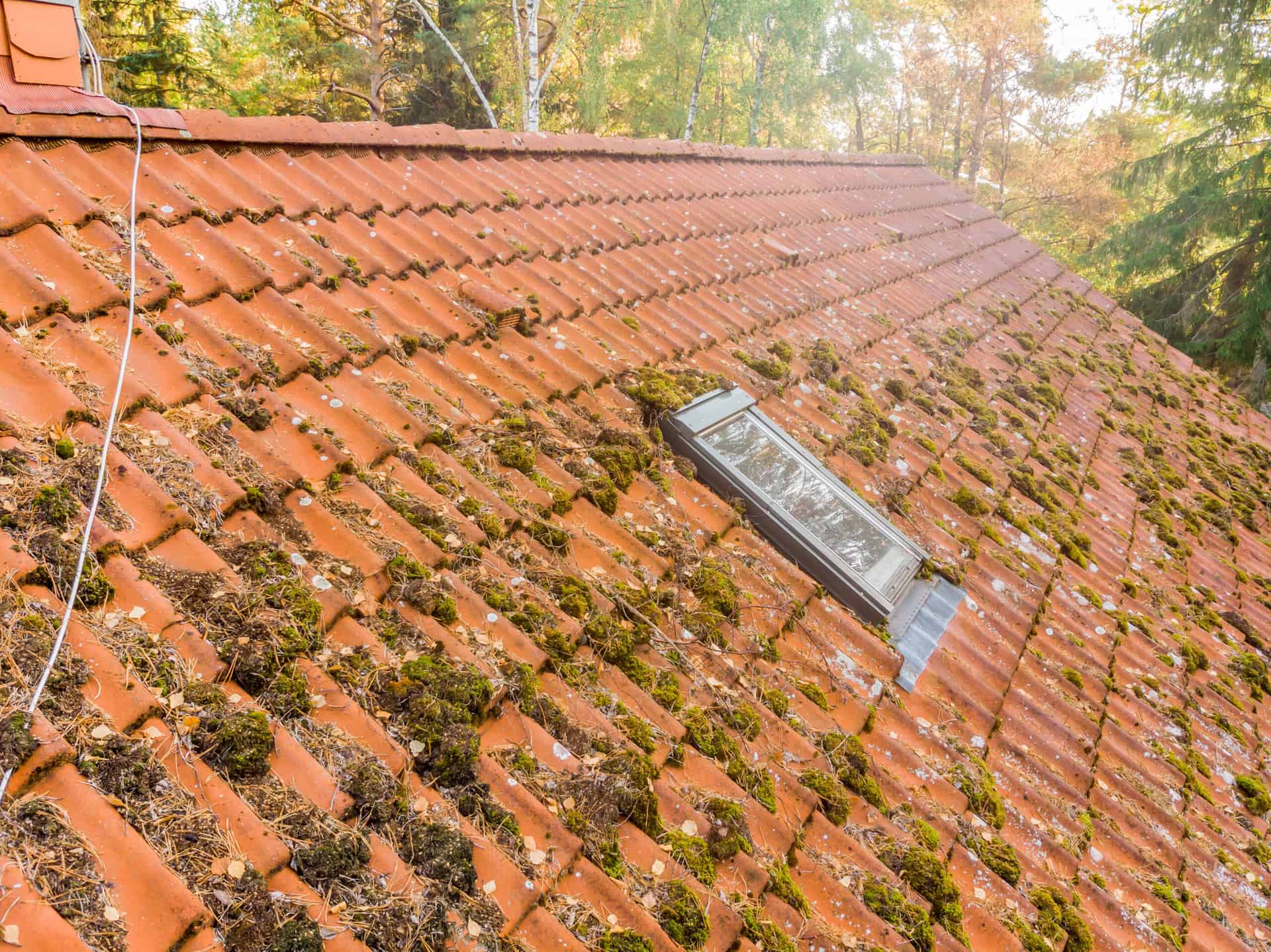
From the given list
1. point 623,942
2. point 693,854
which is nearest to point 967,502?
point 693,854

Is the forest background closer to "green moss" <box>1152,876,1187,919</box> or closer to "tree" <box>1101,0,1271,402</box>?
"tree" <box>1101,0,1271,402</box>

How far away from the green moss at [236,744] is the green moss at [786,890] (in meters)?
1.15

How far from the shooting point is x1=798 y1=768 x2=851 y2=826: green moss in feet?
6.66

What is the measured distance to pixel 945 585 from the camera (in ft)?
10.5

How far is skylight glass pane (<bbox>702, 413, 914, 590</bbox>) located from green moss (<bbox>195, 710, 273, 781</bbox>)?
1.95m

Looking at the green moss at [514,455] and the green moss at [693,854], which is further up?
the green moss at [514,455]

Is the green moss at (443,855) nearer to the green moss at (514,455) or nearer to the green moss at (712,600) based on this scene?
the green moss at (712,600)

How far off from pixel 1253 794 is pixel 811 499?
2183 millimetres

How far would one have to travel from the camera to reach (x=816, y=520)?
2.95 meters

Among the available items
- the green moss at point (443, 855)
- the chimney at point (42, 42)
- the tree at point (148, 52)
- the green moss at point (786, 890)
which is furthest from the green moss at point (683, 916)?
the tree at point (148, 52)

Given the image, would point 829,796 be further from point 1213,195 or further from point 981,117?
point 981,117

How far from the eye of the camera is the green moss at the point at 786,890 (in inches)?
69.2

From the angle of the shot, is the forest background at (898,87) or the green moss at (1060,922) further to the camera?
the forest background at (898,87)

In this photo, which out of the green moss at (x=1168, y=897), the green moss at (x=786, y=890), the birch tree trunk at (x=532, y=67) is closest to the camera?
the green moss at (x=786, y=890)
